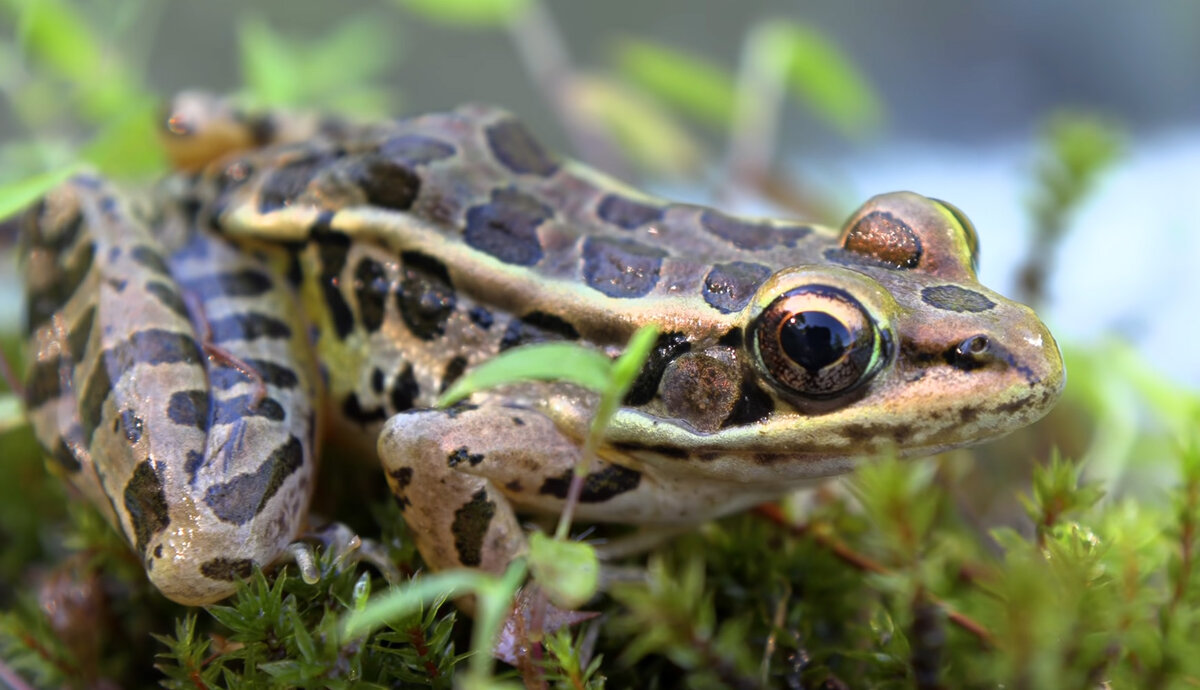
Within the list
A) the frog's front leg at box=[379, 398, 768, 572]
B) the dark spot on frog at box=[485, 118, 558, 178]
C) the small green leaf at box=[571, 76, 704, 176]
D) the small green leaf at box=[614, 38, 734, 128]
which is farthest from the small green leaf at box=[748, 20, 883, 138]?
the frog's front leg at box=[379, 398, 768, 572]

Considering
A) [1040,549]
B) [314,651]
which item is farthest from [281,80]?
[1040,549]

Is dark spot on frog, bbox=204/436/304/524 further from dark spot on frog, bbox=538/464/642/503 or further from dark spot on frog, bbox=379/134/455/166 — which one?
dark spot on frog, bbox=379/134/455/166

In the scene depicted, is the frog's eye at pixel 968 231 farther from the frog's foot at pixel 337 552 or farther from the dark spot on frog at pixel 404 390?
the frog's foot at pixel 337 552

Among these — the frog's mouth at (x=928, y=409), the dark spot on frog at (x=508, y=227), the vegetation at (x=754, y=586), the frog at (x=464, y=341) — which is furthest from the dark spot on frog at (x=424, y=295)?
the frog's mouth at (x=928, y=409)

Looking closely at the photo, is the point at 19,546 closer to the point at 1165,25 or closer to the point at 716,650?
the point at 716,650

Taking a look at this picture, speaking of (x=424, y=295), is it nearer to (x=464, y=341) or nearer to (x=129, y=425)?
(x=464, y=341)
